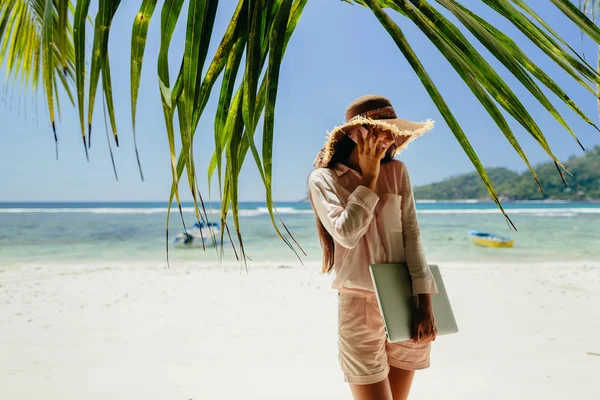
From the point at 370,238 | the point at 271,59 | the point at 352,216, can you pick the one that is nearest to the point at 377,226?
the point at 370,238

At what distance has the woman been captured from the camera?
1232mm

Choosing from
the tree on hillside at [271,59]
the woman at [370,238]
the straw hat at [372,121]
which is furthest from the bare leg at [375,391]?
the tree on hillside at [271,59]

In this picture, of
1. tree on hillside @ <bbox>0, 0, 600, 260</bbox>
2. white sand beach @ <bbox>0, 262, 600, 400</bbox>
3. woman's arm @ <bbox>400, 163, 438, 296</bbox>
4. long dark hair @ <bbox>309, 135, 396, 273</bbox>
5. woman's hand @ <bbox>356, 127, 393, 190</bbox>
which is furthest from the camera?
white sand beach @ <bbox>0, 262, 600, 400</bbox>

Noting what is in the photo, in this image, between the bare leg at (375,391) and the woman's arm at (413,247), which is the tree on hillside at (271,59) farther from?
the bare leg at (375,391)

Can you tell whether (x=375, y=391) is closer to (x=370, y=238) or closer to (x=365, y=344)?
(x=365, y=344)

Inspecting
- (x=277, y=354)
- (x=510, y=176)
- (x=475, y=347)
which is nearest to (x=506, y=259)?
(x=475, y=347)

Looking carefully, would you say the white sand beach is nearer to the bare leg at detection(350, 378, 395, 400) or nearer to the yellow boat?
the bare leg at detection(350, 378, 395, 400)

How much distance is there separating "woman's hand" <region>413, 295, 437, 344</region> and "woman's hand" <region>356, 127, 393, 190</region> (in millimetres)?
394

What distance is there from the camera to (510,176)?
55594mm

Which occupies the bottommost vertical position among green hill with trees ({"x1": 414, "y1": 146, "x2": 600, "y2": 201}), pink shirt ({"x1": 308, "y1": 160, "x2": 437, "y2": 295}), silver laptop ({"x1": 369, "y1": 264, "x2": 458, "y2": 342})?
green hill with trees ({"x1": 414, "y1": 146, "x2": 600, "y2": 201})

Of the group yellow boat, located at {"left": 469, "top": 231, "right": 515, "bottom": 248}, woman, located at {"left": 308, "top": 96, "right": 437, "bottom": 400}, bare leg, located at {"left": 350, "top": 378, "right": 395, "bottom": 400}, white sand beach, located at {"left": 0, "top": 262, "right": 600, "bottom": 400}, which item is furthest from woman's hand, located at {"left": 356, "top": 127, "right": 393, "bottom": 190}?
yellow boat, located at {"left": 469, "top": 231, "right": 515, "bottom": 248}

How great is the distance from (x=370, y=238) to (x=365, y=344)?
31 cm

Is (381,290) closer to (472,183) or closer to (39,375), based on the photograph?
(39,375)

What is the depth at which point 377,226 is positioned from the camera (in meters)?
1.36
